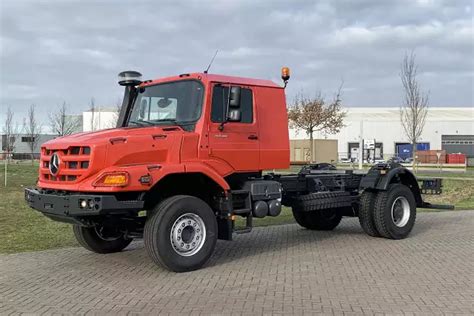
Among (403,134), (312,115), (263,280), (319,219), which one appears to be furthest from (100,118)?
(263,280)

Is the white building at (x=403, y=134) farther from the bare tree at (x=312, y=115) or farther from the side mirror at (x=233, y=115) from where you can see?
the side mirror at (x=233, y=115)

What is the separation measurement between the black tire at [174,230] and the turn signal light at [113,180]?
0.75 meters

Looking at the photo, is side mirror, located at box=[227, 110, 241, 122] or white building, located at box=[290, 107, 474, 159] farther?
white building, located at box=[290, 107, 474, 159]

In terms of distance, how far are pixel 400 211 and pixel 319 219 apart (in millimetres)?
1731

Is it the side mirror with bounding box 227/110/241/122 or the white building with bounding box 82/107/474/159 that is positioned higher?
the white building with bounding box 82/107/474/159

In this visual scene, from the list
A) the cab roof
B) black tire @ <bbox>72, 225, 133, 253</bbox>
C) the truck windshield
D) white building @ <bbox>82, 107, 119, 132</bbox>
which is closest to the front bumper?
black tire @ <bbox>72, 225, 133, 253</bbox>

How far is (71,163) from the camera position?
24.0ft

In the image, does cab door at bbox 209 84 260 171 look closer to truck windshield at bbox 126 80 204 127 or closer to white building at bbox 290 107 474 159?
truck windshield at bbox 126 80 204 127

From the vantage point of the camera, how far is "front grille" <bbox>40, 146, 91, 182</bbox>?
7098mm

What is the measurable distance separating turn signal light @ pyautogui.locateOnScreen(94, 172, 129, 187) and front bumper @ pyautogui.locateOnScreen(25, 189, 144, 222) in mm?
157

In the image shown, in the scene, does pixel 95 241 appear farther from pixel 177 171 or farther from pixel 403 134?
pixel 403 134

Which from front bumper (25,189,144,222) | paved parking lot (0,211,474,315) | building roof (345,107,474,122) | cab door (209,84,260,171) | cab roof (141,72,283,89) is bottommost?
paved parking lot (0,211,474,315)

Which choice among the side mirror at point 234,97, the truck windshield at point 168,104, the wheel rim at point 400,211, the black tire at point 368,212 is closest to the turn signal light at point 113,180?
the truck windshield at point 168,104

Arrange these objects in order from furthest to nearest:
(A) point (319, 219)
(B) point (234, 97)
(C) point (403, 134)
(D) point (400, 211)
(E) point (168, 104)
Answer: (C) point (403, 134), (A) point (319, 219), (D) point (400, 211), (E) point (168, 104), (B) point (234, 97)
